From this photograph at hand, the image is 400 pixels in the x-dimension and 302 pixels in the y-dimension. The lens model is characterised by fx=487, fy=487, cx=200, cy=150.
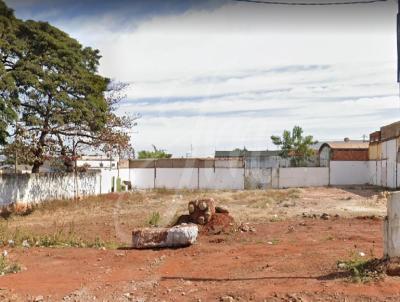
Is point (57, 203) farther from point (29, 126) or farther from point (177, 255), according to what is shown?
point (177, 255)

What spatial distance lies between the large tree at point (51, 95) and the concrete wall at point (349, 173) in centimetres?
2082

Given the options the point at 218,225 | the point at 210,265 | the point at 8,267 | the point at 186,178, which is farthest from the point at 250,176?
the point at 8,267

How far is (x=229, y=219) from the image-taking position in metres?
14.0

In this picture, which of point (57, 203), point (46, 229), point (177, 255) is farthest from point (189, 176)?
point (177, 255)

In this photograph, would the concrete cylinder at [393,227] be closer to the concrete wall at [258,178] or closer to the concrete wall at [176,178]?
the concrete wall at [258,178]

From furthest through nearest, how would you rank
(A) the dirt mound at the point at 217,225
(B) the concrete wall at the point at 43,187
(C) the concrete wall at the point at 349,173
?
(C) the concrete wall at the point at 349,173, (B) the concrete wall at the point at 43,187, (A) the dirt mound at the point at 217,225

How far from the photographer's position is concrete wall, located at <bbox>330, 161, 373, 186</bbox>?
39312 millimetres

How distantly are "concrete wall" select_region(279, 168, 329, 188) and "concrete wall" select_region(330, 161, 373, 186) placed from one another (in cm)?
72

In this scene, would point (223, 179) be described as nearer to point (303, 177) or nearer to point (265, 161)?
point (303, 177)

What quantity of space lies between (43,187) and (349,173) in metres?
25.6

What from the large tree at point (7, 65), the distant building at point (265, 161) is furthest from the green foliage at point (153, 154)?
the large tree at point (7, 65)

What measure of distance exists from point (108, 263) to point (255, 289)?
11.4 feet

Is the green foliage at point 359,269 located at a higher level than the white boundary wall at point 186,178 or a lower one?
lower

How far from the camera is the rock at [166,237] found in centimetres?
1059
